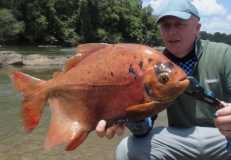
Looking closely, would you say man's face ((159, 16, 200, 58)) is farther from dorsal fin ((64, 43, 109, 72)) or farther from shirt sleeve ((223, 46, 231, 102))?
dorsal fin ((64, 43, 109, 72))

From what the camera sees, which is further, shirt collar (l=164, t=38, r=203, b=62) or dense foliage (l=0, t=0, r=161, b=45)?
dense foliage (l=0, t=0, r=161, b=45)

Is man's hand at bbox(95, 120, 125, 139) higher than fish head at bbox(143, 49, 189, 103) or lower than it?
lower

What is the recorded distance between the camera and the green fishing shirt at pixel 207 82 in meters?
4.98

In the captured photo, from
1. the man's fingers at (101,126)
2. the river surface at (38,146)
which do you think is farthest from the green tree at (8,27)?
the man's fingers at (101,126)

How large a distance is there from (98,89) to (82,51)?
31 cm

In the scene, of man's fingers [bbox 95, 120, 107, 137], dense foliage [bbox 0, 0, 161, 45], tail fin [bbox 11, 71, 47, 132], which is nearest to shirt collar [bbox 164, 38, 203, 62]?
man's fingers [bbox 95, 120, 107, 137]

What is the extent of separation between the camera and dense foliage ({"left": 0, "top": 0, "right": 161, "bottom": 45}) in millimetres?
71938

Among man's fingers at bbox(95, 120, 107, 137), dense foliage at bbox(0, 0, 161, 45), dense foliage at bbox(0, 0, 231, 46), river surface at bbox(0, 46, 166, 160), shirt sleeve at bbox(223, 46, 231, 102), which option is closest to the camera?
man's fingers at bbox(95, 120, 107, 137)

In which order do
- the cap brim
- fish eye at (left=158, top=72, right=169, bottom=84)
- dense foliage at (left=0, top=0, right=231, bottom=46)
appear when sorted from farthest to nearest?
dense foliage at (left=0, top=0, right=231, bottom=46)
the cap brim
fish eye at (left=158, top=72, right=169, bottom=84)

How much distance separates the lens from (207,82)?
4980 millimetres

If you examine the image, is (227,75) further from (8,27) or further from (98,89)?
(8,27)

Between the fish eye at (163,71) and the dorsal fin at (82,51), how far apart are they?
0.47 m

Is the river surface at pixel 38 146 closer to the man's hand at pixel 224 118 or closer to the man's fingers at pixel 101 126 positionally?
the man's hand at pixel 224 118

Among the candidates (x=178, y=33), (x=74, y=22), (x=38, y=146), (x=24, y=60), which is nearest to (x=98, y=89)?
(x=178, y=33)
